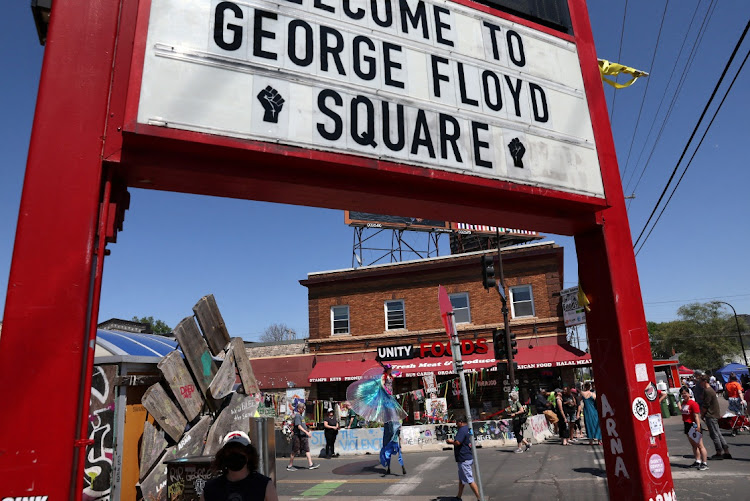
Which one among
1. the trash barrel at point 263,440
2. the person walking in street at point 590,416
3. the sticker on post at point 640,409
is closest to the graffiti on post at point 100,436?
the trash barrel at point 263,440

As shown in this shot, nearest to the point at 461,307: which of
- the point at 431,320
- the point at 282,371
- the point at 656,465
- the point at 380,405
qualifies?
the point at 431,320

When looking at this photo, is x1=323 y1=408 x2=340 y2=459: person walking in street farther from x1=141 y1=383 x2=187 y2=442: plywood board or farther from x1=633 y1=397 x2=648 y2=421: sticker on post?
x1=633 y1=397 x2=648 y2=421: sticker on post

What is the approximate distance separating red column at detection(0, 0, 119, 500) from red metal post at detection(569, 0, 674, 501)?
17.2 feet

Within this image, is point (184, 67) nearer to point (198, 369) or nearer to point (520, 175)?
point (520, 175)

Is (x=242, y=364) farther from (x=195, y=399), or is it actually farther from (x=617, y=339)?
(x=617, y=339)

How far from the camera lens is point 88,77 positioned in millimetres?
3875

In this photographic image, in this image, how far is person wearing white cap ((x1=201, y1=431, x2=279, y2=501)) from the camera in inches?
130

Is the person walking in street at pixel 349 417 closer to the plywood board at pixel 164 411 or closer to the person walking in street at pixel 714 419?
the person walking in street at pixel 714 419

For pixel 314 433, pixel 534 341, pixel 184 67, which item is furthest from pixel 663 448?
pixel 534 341

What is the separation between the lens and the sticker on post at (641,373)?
18.4 feet

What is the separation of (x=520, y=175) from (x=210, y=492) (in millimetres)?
4174

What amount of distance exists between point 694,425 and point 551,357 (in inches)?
436

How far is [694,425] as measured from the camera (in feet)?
34.6

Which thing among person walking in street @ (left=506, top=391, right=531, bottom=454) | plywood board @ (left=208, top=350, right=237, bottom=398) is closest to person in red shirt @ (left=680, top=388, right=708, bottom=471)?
person walking in street @ (left=506, top=391, right=531, bottom=454)
